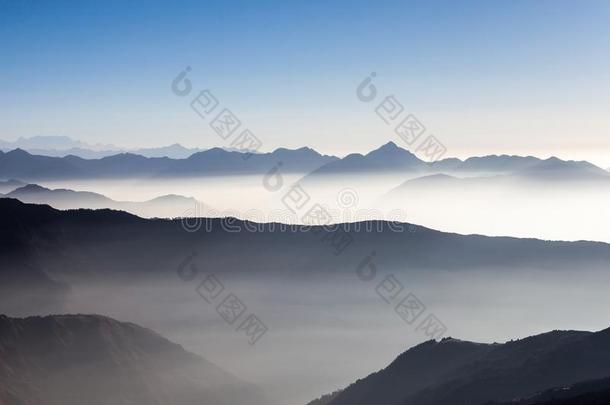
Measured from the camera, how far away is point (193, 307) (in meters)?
195

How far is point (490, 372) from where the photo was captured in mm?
68438

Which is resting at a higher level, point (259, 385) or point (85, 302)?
point (85, 302)

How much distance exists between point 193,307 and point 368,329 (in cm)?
5654

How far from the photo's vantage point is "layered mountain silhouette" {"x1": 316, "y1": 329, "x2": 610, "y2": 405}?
6353cm

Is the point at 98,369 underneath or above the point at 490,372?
above

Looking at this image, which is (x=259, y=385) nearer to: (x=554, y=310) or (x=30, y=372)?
(x=30, y=372)

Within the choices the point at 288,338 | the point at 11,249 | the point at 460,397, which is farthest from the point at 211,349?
the point at 460,397

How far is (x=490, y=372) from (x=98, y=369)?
68.6m

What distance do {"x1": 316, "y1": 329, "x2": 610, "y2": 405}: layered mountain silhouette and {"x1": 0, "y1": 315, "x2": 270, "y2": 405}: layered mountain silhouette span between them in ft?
125

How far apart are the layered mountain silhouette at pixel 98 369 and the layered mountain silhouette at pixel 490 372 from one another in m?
38.2

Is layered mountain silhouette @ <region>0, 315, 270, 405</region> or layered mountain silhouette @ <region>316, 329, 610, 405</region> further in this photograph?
layered mountain silhouette @ <region>0, 315, 270, 405</region>

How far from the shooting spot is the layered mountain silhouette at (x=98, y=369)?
98.8m

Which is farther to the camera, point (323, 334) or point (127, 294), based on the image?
point (127, 294)

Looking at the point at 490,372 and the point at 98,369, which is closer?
the point at 490,372
